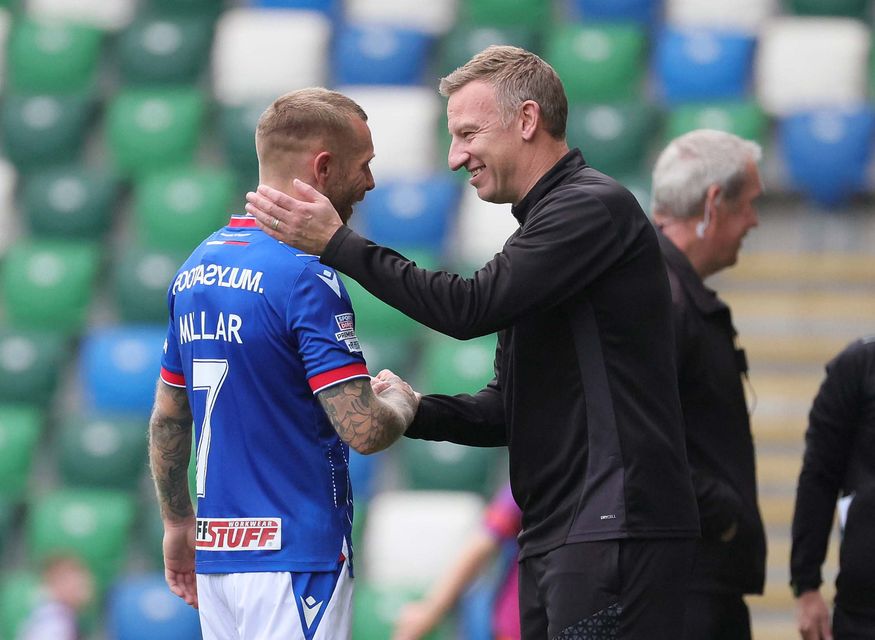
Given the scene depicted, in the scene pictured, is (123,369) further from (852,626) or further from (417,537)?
(852,626)

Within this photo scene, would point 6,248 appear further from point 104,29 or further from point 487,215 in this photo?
point 487,215

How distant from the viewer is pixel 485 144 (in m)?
2.67

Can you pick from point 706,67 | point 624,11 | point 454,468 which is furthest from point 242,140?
point 706,67

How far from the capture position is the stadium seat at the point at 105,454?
6.35m

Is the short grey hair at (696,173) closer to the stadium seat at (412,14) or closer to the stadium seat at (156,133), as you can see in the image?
the stadium seat at (412,14)

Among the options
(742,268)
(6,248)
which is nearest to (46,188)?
(6,248)

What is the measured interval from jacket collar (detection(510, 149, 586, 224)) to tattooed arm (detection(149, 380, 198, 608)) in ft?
2.53

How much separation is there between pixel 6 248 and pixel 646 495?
17.5ft

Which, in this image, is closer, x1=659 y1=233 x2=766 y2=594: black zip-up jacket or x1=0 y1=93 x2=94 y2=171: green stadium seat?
x1=659 y1=233 x2=766 y2=594: black zip-up jacket

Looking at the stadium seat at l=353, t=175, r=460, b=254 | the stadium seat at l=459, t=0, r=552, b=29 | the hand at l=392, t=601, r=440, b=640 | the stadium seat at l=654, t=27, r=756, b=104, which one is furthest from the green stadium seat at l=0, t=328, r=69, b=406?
the stadium seat at l=654, t=27, r=756, b=104

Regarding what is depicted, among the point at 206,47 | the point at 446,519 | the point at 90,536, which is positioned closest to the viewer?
the point at 446,519

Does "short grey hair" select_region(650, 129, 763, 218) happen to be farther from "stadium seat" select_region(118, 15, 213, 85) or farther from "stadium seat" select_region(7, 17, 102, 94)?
"stadium seat" select_region(7, 17, 102, 94)

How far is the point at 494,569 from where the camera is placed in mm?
5699

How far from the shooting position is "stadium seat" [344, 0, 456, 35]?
7.50 metres
